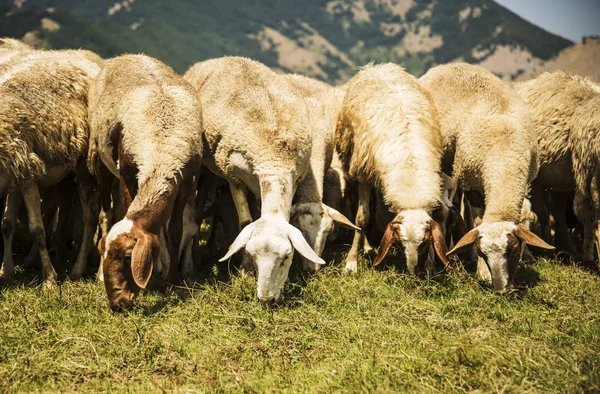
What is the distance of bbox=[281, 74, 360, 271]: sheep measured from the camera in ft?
20.1

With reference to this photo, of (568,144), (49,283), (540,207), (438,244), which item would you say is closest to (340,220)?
(438,244)

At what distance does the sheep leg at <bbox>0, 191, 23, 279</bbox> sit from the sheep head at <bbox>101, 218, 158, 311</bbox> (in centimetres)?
183

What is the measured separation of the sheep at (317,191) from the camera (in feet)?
20.1

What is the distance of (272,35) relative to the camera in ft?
555

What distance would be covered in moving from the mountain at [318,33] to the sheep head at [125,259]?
293 feet

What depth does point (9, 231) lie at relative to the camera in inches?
244

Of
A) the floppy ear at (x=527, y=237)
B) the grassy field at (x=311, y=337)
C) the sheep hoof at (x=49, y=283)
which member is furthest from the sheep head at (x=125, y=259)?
the floppy ear at (x=527, y=237)

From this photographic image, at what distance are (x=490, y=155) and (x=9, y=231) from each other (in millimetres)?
5576

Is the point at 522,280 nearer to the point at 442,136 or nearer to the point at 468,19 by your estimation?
the point at 442,136

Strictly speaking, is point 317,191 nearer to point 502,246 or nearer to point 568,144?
point 502,246

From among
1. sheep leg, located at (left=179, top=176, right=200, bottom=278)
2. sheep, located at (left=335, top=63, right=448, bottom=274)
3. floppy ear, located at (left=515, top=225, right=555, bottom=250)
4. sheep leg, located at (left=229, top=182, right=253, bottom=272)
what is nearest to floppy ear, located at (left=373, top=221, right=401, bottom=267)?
sheep, located at (left=335, top=63, right=448, bottom=274)

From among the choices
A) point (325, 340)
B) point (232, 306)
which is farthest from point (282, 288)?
point (325, 340)

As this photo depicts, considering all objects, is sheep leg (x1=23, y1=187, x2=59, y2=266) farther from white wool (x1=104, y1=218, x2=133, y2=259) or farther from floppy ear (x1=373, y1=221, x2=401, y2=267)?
floppy ear (x1=373, y1=221, x2=401, y2=267)

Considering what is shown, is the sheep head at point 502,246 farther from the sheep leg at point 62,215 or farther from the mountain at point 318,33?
the mountain at point 318,33
